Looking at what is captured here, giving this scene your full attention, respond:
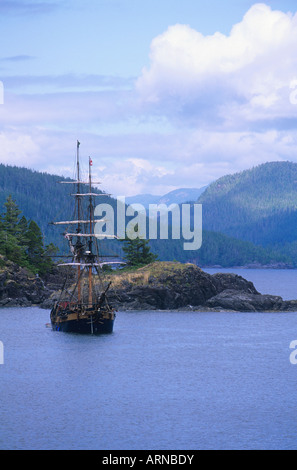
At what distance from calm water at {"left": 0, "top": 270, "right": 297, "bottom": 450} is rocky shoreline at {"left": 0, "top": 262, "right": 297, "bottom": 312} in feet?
41.3

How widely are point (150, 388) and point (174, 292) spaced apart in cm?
4864

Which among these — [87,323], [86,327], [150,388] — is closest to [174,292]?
[86,327]

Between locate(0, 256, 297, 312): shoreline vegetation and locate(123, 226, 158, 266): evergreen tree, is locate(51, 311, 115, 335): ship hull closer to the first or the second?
locate(0, 256, 297, 312): shoreline vegetation

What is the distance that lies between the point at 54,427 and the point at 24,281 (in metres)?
72.0

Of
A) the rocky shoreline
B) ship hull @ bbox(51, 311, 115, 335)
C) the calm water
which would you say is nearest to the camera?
the calm water

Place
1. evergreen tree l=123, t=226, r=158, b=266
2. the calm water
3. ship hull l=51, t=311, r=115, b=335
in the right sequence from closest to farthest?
the calm water
ship hull l=51, t=311, r=115, b=335
evergreen tree l=123, t=226, r=158, b=266

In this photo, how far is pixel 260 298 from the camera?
10662cm

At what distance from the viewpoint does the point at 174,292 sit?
102000 millimetres

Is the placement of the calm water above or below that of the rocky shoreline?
below

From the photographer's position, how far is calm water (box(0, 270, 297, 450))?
133 feet

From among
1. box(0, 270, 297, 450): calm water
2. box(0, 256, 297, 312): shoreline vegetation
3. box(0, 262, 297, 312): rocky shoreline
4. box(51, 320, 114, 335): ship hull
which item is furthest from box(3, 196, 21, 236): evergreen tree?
box(51, 320, 114, 335): ship hull

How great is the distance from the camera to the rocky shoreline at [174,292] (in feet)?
332
